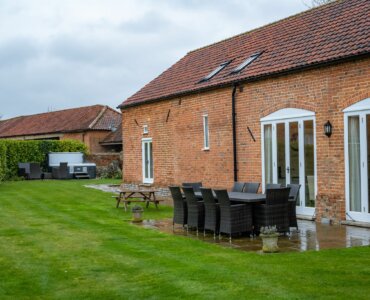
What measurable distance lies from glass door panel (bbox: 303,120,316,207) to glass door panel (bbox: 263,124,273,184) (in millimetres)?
1482

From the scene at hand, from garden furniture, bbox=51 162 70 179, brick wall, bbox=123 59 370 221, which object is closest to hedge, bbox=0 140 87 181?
garden furniture, bbox=51 162 70 179

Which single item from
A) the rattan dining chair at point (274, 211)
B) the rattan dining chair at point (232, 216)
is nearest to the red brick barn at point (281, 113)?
the rattan dining chair at point (274, 211)

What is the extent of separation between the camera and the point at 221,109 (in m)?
18.0

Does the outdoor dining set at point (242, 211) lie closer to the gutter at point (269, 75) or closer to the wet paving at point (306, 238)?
the wet paving at point (306, 238)

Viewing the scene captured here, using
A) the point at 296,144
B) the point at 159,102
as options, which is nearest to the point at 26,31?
the point at 159,102

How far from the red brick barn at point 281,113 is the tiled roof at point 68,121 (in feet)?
72.5

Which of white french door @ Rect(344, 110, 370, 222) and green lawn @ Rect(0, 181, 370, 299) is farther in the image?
white french door @ Rect(344, 110, 370, 222)

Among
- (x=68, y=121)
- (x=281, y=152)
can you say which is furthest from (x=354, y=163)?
(x=68, y=121)

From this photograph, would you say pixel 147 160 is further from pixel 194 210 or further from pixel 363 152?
pixel 363 152

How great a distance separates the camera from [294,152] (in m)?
14.7

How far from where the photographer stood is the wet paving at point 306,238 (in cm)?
1016

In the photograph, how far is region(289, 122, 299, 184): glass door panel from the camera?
48.0 ft

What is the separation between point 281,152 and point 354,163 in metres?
2.56

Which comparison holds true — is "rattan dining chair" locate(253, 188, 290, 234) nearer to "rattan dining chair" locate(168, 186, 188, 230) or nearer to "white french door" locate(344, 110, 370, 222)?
"rattan dining chair" locate(168, 186, 188, 230)
